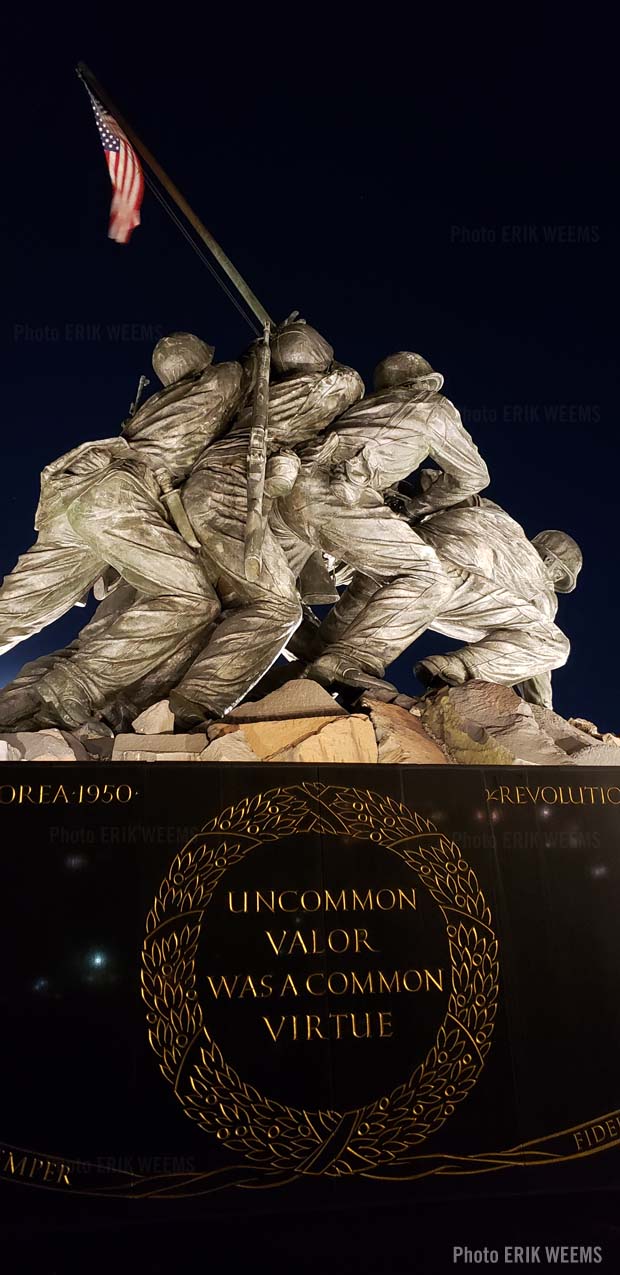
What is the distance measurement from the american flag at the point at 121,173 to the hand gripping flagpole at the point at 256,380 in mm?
92

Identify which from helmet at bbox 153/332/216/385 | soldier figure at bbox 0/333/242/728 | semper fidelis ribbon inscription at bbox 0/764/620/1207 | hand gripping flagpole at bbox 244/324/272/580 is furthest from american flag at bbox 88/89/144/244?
semper fidelis ribbon inscription at bbox 0/764/620/1207

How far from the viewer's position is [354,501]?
22.1 feet

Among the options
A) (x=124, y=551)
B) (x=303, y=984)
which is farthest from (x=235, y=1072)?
(x=124, y=551)

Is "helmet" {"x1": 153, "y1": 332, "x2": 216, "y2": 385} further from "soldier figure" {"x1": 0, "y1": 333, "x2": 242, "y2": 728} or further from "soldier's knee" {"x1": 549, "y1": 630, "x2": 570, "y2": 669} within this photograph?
"soldier's knee" {"x1": 549, "y1": 630, "x2": 570, "y2": 669}

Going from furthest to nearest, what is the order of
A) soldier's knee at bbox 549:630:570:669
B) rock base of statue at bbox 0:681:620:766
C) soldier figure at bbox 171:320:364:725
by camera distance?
soldier's knee at bbox 549:630:570:669 < soldier figure at bbox 171:320:364:725 < rock base of statue at bbox 0:681:620:766

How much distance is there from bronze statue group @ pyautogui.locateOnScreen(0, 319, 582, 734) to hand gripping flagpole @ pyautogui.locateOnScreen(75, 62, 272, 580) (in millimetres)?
126

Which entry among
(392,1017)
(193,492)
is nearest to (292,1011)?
(392,1017)

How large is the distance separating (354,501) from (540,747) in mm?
2028

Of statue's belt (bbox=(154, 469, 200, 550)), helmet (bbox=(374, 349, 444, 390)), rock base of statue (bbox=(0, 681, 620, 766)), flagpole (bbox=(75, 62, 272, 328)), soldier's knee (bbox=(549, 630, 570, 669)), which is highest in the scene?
flagpole (bbox=(75, 62, 272, 328))

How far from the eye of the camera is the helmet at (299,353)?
7055 mm

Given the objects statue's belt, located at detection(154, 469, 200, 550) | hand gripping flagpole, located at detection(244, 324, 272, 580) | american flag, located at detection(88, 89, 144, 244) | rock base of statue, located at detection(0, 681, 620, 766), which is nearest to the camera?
rock base of statue, located at detection(0, 681, 620, 766)

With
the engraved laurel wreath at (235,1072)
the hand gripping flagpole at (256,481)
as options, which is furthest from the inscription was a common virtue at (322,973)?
the hand gripping flagpole at (256,481)

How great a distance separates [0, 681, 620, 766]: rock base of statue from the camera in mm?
5480

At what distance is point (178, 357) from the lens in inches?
272
